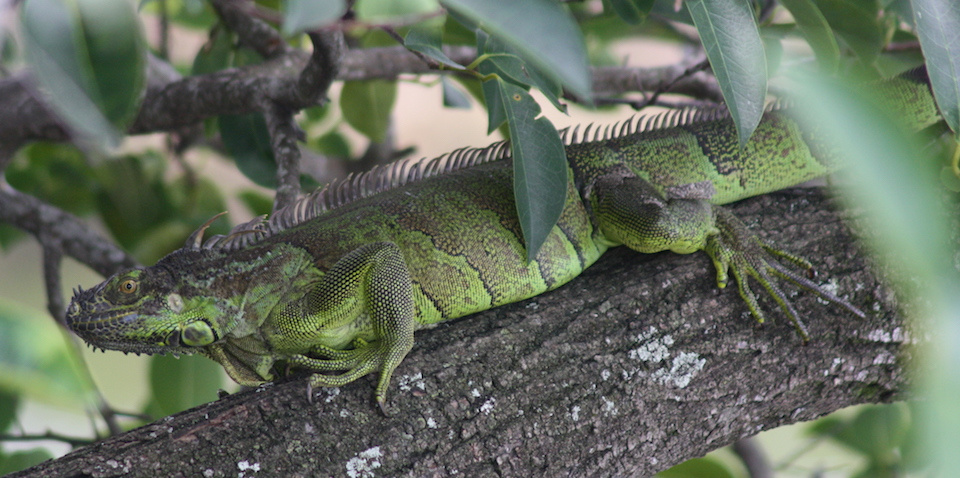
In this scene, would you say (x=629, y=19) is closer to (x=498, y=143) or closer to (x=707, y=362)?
(x=498, y=143)

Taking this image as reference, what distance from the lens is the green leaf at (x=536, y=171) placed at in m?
2.09

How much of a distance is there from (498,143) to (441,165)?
0.27 m

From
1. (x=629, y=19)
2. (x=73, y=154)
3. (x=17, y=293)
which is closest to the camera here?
(x=629, y=19)

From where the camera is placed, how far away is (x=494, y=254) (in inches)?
104

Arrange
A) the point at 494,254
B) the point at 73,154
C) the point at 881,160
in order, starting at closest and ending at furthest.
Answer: the point at 881,160
the point at 494,254
the point at 73,154

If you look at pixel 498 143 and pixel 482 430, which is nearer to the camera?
pixel 482 430

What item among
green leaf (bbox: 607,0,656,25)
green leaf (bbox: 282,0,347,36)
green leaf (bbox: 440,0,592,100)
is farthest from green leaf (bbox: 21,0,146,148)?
green leaf (bbox: 607,0,656,25)

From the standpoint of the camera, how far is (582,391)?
7.09ft

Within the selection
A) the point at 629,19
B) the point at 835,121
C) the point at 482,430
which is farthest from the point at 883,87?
the point at 835,121

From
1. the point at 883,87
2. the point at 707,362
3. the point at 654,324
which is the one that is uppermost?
the point at 883,87

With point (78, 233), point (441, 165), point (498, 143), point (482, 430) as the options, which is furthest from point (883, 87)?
point (78, 233)

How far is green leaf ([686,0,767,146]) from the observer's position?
5.74ft

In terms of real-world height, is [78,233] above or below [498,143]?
above

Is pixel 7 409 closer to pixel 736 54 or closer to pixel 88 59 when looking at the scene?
pixel 88 59
